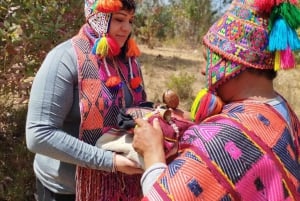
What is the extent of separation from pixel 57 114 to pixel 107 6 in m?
0.51

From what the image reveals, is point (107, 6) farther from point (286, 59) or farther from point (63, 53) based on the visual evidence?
point (286, 59)

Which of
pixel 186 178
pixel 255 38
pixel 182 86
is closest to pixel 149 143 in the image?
pixel 186 178

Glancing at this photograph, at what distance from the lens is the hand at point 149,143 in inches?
68.6

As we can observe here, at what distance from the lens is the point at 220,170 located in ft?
5.16

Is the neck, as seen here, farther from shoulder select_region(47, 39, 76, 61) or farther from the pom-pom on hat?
shoulder select_region(47, 39, 76, 61)

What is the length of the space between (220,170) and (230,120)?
0.55 ft

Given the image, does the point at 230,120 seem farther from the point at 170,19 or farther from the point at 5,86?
the point at 170,19

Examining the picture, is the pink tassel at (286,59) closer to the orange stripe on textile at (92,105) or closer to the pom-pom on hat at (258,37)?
the pom-pom on hat at (258,37)

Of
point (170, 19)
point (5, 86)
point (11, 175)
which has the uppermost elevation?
point (5, 86)

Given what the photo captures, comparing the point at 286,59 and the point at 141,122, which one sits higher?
the point at 286,59

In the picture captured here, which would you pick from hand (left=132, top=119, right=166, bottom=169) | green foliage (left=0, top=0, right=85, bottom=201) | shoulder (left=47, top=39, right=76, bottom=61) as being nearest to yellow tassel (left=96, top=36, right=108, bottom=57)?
shoulder (left=47, top=39, right=76, bottom=61)

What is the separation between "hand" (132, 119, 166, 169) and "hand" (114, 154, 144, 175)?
24 centimetres

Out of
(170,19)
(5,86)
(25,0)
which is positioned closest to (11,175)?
(5,86)

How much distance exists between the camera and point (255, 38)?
1700 mm
